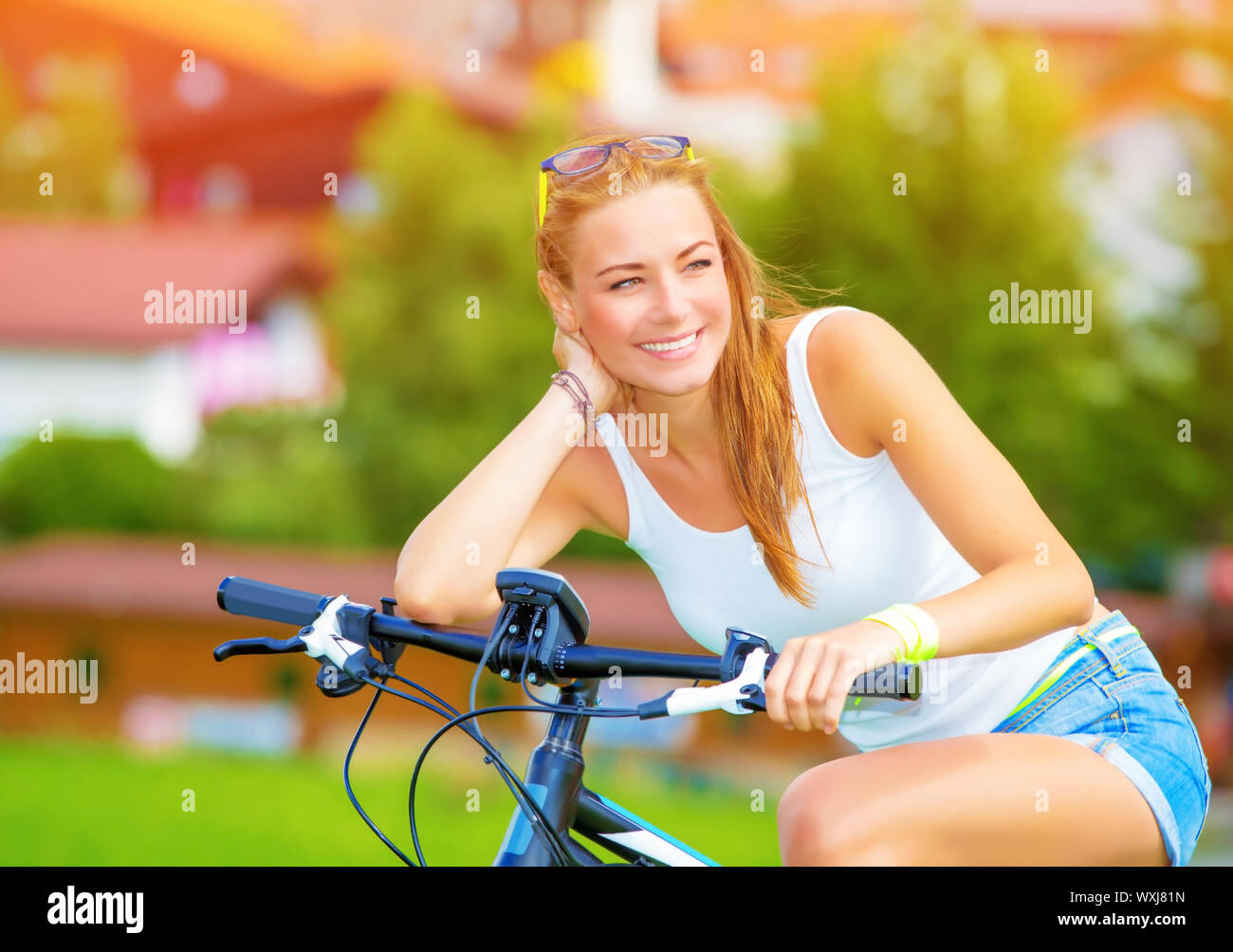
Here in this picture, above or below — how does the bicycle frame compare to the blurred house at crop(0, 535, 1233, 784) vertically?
above

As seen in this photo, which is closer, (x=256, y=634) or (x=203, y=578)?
(x=256, y=634)

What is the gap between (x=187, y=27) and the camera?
28.8 meters

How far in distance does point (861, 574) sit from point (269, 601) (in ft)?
3.34

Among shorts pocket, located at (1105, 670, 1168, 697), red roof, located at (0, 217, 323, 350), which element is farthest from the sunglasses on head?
red roof, located at (0, 217, 323, 350)

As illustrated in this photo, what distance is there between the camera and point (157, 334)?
20.9m

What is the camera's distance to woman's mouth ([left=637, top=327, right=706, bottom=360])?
238cm

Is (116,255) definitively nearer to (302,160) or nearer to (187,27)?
(302,160)

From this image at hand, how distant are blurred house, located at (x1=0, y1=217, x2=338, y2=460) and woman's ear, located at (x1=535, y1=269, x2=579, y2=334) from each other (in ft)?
59.6

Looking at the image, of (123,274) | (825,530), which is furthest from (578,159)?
(123,274)

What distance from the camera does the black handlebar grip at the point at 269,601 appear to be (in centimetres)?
222

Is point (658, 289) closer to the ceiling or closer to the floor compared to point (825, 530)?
closer to the ceiling

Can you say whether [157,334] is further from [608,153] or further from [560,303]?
[608,153]

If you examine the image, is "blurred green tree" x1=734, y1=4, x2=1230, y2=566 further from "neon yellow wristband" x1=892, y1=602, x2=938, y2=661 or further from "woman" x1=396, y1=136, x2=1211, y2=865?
"neon yellow wristband" x1=892, y1=602, x2=938, y2=661

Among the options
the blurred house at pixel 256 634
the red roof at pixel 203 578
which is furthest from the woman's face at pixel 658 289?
the blurred house at pixel 256 634
